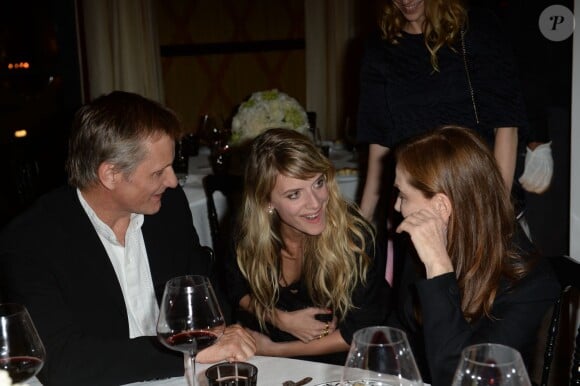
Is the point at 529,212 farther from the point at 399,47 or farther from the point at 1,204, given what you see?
the point at 1,204

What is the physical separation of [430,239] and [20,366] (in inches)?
39.5

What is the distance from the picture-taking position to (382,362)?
1.07m

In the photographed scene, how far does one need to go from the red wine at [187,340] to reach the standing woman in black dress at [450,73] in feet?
5.40

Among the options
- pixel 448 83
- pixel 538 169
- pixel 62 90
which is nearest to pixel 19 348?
pixel 448 83

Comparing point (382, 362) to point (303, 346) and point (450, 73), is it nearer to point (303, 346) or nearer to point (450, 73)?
point (303, 346)

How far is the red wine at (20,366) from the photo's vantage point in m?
1.39

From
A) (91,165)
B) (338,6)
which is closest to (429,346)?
(91,165)

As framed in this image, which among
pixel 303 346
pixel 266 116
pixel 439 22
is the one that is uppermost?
pixel 439 22

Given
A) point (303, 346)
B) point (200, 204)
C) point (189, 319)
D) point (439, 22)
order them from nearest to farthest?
point (189, 319) < point (303, 346) < point (439, 22) < point (200, 204)

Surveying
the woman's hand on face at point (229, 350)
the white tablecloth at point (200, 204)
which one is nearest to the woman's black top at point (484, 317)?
the woman's hand on face at point (229, 350)

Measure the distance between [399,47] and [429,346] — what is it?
1507 millimetres

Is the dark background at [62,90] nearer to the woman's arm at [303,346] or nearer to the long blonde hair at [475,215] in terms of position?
the long blonde hair at [475,215]

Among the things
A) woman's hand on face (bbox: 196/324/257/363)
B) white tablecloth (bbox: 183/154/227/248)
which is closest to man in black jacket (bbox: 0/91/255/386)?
woman's hand on face (bbox: 196/324/257/363)

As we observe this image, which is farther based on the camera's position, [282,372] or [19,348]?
[282,372]
